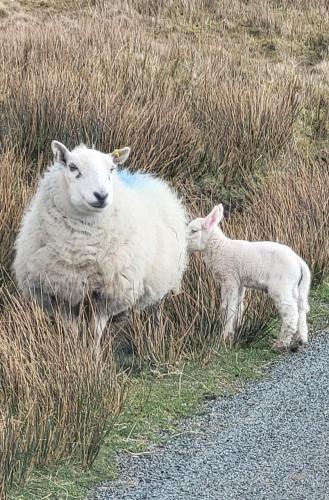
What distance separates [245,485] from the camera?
4320mm

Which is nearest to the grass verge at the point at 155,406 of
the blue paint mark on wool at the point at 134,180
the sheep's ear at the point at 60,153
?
the blue paint mark on wool at the point at 134,180

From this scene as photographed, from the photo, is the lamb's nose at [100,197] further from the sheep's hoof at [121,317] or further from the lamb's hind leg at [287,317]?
the lamb's hind leg at [287,317]

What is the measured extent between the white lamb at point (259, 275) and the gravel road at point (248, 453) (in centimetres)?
56

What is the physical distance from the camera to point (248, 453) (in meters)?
4.67

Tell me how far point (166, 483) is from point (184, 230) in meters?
2.58

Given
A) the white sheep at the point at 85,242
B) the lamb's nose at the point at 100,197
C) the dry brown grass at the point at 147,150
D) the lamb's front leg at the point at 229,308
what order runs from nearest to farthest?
the dry brown grass at the point at 147,150, the lamb's nose at the point at 100,197, the white sheep at the point at 85,242, the lamb's front leg at the point at 229,308

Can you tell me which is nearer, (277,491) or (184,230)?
(277,491)

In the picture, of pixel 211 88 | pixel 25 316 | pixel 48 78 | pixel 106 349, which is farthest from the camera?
pixel 211 88

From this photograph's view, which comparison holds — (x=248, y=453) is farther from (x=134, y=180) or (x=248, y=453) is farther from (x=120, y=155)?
(x=134, y=180)

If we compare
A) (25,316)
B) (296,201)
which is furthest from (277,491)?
(296,201)

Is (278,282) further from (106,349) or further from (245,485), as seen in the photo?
(245,485)

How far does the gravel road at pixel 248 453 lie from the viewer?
427 cm

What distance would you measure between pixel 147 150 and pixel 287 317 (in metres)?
3.32

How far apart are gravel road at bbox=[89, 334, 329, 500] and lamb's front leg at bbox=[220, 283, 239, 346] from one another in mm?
662
